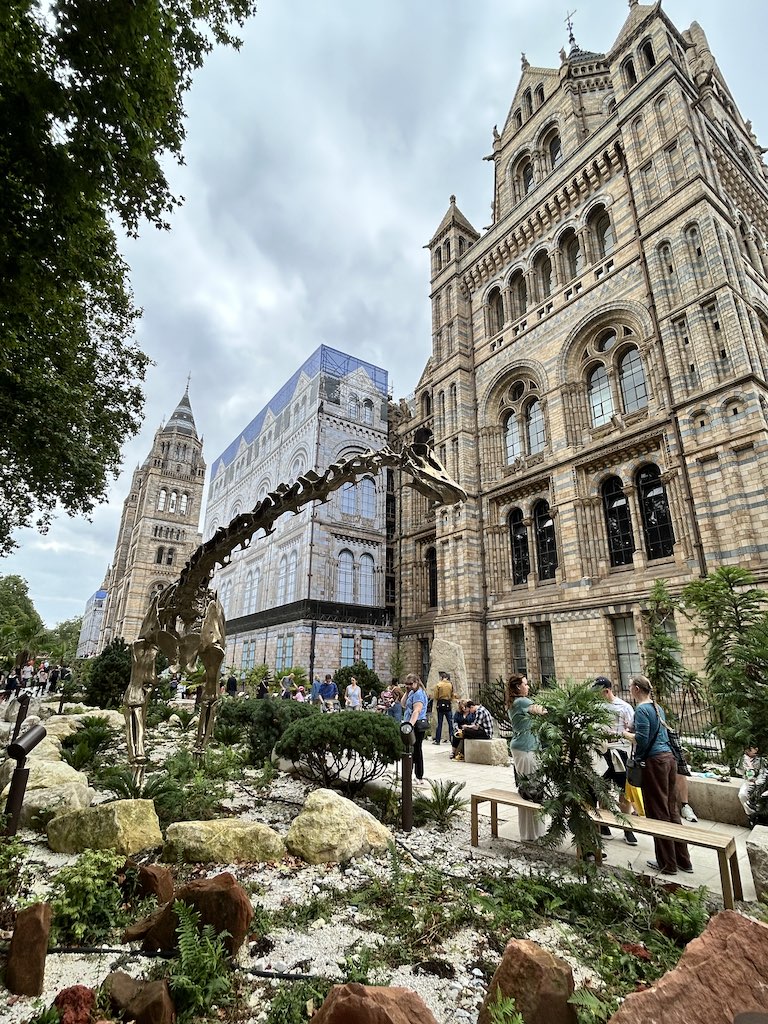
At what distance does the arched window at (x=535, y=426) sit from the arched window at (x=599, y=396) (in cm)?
198

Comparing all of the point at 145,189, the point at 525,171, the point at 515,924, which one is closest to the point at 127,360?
the point at 145,189

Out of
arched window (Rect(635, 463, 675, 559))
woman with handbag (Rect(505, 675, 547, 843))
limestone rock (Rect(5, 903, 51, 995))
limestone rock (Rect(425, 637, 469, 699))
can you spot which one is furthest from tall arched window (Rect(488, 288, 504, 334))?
limestone rock (Rect(5, 903, 51, 995))

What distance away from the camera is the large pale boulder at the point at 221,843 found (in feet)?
13.6

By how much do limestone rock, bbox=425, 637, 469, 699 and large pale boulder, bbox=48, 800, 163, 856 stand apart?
13.3 m

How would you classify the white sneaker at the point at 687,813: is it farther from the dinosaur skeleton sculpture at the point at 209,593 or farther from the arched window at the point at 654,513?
the arched window at the point at 654,513

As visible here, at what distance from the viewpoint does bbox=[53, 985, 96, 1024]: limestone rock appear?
2121 millimetres

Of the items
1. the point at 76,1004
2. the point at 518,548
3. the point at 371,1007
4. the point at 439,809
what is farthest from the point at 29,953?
the point at 518,548

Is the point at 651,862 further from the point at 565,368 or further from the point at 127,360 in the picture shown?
the point at 565,368

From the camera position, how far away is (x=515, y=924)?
3299 mm

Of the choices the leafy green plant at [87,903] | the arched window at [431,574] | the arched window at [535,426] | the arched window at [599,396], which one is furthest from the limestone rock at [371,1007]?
the arched window at [431,574]

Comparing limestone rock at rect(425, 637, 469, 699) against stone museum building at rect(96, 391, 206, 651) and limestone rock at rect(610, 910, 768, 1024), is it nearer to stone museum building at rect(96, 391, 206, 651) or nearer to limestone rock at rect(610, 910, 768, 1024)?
limestone rock at rect(610, 910, 768, 1024)

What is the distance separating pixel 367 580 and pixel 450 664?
33.1ft

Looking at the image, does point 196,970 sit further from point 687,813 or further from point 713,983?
point 687,813

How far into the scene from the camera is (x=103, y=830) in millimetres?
4234
